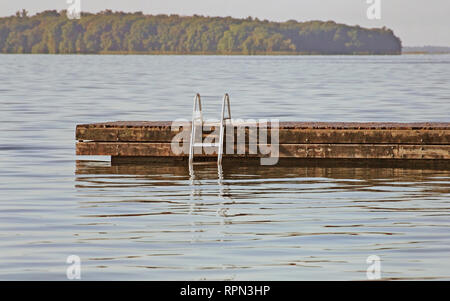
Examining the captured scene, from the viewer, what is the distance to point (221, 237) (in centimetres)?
1307

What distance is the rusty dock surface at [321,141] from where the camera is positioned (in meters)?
21.1

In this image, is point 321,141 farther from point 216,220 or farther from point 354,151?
point 216,220

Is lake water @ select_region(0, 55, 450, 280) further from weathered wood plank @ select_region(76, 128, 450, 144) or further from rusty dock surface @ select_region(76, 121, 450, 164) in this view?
weathered wood plank @ select_region(76, 128, 450, 144)

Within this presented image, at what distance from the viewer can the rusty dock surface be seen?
21094 mm

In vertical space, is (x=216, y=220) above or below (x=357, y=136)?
below

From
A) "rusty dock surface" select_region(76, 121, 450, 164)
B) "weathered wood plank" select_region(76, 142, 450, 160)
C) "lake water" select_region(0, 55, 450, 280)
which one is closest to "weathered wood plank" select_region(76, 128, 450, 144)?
"rusty dock surface" select_region(76, 121, 450, 164)

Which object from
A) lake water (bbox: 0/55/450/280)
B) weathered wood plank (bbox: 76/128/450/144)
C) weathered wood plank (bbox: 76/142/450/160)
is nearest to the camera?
lake water (bbox: 0/55/450/280)

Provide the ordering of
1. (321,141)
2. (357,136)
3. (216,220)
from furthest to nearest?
(321,141), (357,136), (216,220)

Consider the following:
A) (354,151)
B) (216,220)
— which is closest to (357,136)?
(354,151)

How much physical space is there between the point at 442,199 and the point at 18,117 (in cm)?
2748

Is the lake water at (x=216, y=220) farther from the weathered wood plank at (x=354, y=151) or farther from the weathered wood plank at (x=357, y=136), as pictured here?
the weathered wood plank at (x=357, y=136)

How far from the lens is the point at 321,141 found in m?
21.3

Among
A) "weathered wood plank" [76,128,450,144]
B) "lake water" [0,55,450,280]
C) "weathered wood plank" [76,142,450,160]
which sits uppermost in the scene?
"weathered wood plank" [76,128,450,144]

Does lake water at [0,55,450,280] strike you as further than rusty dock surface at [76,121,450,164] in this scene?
No
